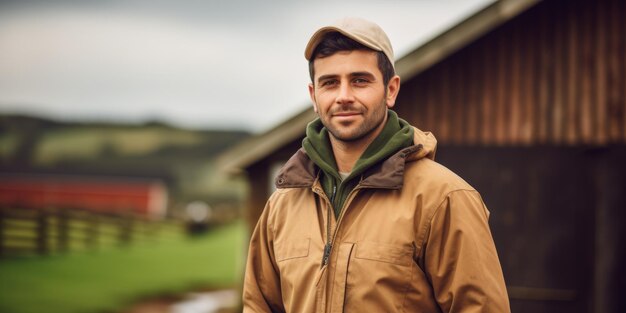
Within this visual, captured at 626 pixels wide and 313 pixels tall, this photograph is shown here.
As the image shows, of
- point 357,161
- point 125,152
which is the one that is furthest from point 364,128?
point 125,152

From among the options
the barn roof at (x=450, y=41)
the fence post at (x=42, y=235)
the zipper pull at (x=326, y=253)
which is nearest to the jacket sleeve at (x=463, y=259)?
the zipper pull at (x=326, y=253)

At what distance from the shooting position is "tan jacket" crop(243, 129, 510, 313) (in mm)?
2092

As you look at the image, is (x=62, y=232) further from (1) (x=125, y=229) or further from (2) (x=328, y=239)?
(2) (x=328, y=239)

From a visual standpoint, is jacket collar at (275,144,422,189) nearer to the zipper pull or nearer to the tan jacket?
the tan jacket

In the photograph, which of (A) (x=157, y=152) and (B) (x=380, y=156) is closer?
(B) (x=380, y=156)

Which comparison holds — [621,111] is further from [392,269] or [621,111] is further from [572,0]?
[392,269]

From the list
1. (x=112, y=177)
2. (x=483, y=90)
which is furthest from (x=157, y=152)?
(x=483, y=90)

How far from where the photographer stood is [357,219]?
7.38 ft

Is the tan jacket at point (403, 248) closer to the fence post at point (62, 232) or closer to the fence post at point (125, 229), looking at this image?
the fence post at point (62, 232)

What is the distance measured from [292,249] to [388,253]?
15.1 inches

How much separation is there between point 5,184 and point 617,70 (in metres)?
40.9

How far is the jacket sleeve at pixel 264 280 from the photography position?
102 inches

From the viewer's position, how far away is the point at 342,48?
2.33 m

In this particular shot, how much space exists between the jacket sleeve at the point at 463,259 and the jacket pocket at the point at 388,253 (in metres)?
0.06
